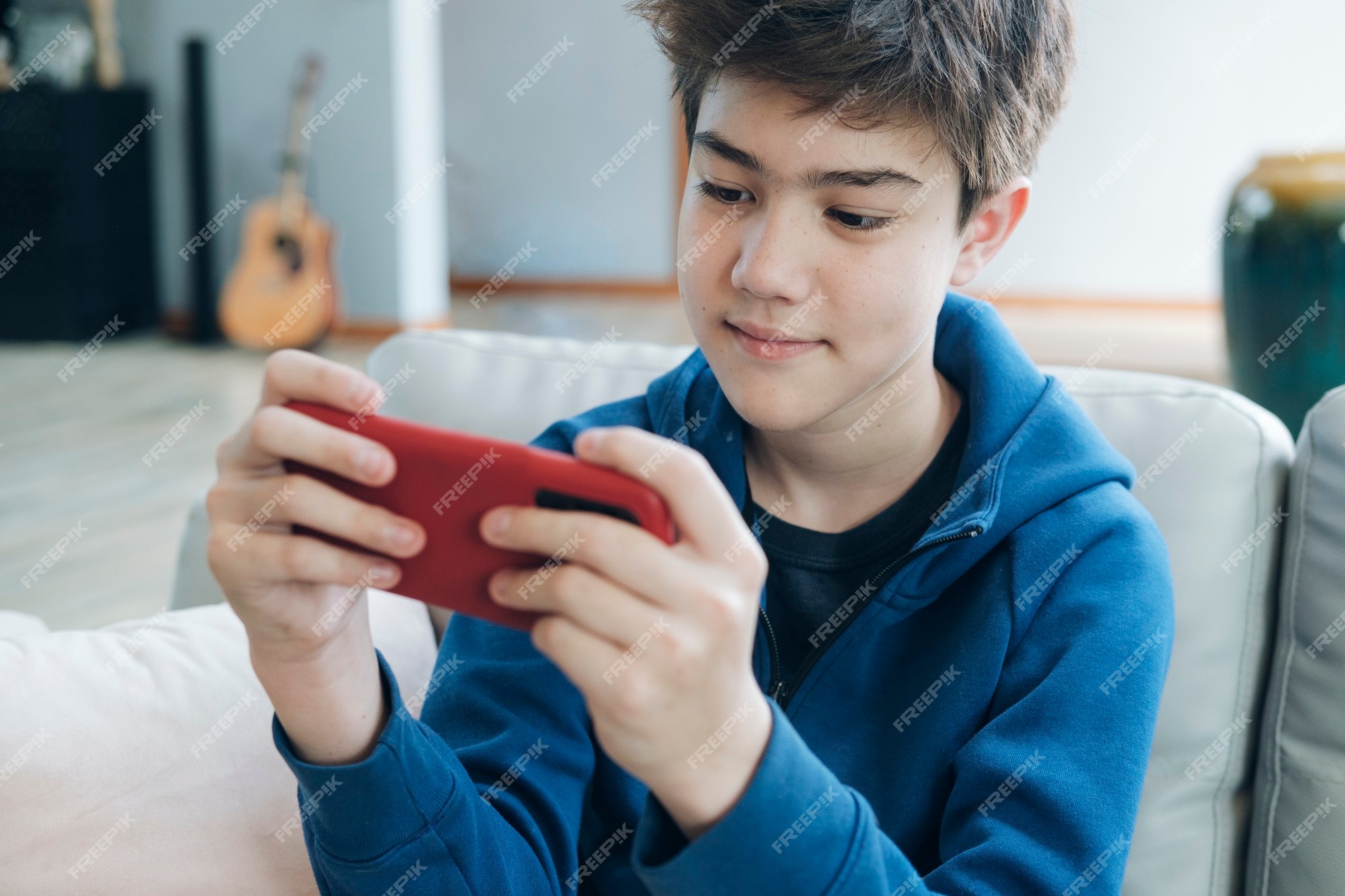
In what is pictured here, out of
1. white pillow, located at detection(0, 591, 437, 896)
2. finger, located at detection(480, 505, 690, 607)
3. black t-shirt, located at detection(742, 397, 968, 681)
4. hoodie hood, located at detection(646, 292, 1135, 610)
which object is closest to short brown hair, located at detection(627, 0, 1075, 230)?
hoodie hood, located at detection(646, 292, 1135, 610)

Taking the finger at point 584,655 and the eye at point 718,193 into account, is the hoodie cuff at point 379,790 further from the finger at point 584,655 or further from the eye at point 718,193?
the eye at point 718,193

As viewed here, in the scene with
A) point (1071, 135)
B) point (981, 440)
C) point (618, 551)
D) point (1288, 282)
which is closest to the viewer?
point (618, 551)

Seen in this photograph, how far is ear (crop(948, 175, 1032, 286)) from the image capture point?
3.45ft

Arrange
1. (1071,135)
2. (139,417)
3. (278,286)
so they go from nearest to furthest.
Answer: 1. (139,417)
2. (278,286)
3. (1071,135)

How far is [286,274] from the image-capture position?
5055mm

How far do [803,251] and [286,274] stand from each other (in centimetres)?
453

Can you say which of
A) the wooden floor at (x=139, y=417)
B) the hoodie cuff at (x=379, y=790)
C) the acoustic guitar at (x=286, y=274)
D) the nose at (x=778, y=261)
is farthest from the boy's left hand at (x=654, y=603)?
the acoustic guitar at (x=286, y=274)

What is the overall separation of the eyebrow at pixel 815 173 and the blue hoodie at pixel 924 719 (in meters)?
0.23

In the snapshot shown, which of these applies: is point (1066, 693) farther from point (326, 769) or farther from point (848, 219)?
point (326, 769)

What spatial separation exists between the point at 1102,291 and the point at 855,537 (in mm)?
5542

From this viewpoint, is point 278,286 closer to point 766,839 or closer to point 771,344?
point 771,344

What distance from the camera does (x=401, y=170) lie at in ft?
17.1

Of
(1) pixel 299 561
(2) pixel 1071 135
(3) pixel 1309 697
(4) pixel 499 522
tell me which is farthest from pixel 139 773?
(2) pixel 1071 135

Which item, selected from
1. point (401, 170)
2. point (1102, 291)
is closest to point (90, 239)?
point (401, 170)
